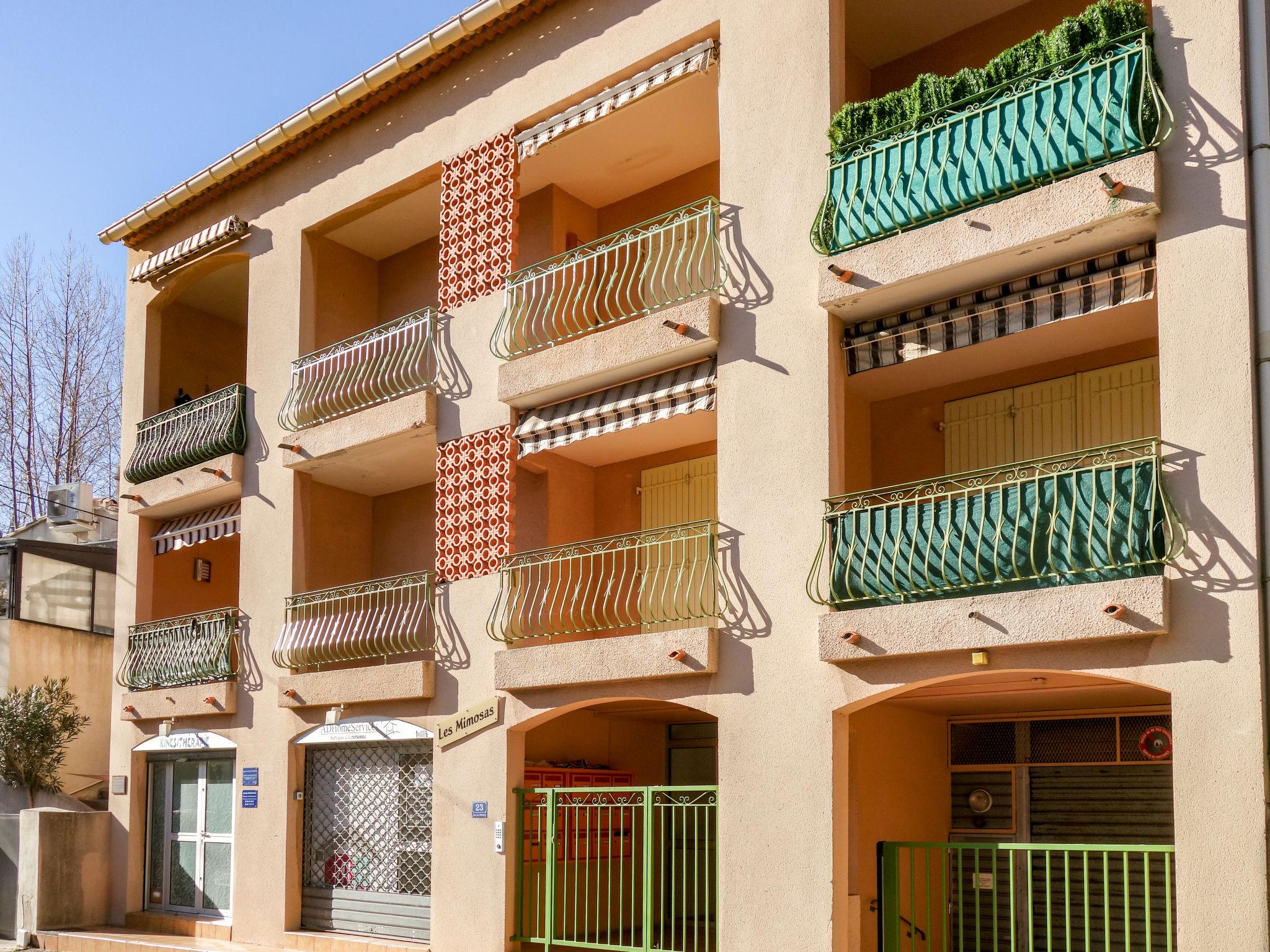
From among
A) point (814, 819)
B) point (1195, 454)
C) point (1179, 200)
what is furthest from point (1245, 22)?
point (814, 819)

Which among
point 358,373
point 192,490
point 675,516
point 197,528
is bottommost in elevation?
point 675,516

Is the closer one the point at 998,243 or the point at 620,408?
the point at 998,243

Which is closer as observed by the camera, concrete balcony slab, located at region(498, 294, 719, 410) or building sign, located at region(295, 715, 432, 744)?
concrete balcony slab, located at region(498, 294, 719, 410)

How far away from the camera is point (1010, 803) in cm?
1354

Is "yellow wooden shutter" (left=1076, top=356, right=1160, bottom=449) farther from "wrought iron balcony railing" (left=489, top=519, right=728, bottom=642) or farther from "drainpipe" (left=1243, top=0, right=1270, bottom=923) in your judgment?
"wrought iron balcony railing" (left=489, top=519, right=728, bottom=642)

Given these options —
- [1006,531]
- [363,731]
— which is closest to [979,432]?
[1006,531]

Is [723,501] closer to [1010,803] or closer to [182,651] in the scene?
[1010,803]

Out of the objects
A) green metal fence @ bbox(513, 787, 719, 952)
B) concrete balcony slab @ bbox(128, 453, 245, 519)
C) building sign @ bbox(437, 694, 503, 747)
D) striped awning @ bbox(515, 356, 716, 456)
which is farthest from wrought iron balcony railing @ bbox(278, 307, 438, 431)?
green metal fence @ bbox(513, 787, 719, 952)

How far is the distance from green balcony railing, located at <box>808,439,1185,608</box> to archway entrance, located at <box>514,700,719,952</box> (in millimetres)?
2958

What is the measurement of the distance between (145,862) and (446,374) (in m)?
8.62

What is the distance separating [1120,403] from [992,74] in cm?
311

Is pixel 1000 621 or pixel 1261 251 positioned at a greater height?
pixel 1261 251

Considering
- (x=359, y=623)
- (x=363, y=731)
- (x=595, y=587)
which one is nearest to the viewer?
(x=595, y=587)

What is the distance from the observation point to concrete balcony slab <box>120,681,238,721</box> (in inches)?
682
